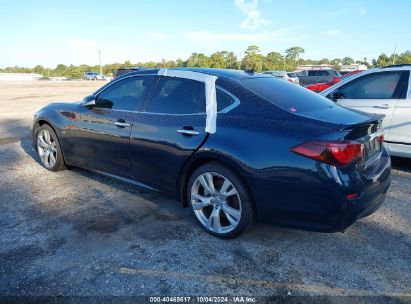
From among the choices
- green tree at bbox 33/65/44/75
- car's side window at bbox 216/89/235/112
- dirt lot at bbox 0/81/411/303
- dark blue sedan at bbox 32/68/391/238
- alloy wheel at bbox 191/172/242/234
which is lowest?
dirt lot at bbox 0/81/411/303

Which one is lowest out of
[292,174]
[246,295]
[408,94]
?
[246,295]

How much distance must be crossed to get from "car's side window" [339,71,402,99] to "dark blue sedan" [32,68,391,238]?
8.03 feet

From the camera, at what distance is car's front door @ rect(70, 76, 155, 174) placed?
4.10 meters

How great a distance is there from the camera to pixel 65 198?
4.40 metres

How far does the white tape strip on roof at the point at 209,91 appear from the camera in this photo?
334 cm

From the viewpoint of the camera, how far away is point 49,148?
5.36m

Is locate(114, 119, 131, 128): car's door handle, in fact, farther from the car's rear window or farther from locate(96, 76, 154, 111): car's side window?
the car's rear window

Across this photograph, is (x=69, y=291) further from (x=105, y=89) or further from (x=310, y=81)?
(x=310, y=81)

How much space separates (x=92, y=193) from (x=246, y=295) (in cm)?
266

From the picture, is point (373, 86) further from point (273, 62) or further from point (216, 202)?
point (273, 62)

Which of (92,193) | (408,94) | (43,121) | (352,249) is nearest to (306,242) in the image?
(352,249)

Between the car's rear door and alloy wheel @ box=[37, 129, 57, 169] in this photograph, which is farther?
alloy wheel @ box=[37, 129, 57, 169]

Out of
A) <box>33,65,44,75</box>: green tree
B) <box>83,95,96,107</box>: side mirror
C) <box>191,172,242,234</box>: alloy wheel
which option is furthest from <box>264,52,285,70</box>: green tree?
<box>191,172,242,234</box>: alloy wheel

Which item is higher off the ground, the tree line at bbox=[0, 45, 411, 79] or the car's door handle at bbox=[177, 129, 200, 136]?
the tree line at bbox=[0, 45, 411, 79]
